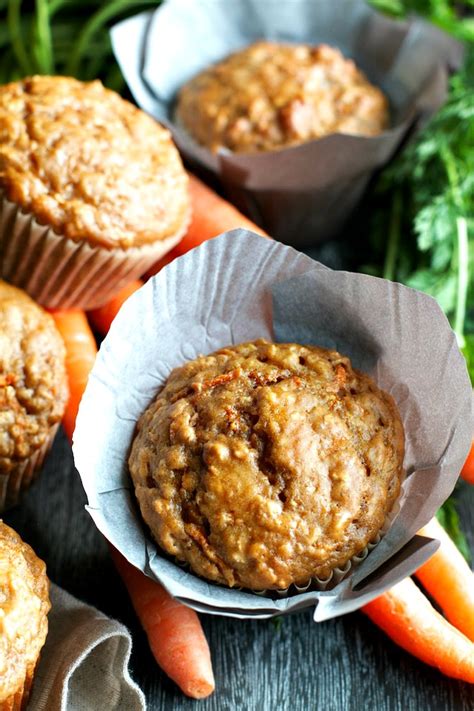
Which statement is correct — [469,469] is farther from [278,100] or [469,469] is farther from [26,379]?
[278,100]

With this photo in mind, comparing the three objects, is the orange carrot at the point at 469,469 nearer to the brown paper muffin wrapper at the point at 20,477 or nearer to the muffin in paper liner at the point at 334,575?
the muffin in paper liner at the point at 334,575

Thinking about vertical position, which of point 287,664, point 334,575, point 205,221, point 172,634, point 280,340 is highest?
point 280,340

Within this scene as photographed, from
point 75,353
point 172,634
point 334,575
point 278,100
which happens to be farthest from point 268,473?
point 278,100

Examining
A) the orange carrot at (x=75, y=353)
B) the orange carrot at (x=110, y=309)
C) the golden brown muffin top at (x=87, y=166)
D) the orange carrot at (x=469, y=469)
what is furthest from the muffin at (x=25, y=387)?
the orange carrot at (x=469, y=469)

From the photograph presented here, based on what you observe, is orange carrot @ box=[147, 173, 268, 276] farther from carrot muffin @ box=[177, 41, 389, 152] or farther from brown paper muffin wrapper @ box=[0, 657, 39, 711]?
brown paper muffin wrapper @ box=[0, 657, 39, 711]

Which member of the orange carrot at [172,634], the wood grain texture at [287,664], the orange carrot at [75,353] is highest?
the orange carrot at [75,353]

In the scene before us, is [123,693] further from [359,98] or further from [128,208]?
[359,98]

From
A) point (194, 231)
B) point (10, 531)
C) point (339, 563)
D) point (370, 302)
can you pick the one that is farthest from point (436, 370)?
point (194, 231)

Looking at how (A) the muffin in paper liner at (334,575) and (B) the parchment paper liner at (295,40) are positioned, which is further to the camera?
(B) the parchment paper liner at (295,40)
